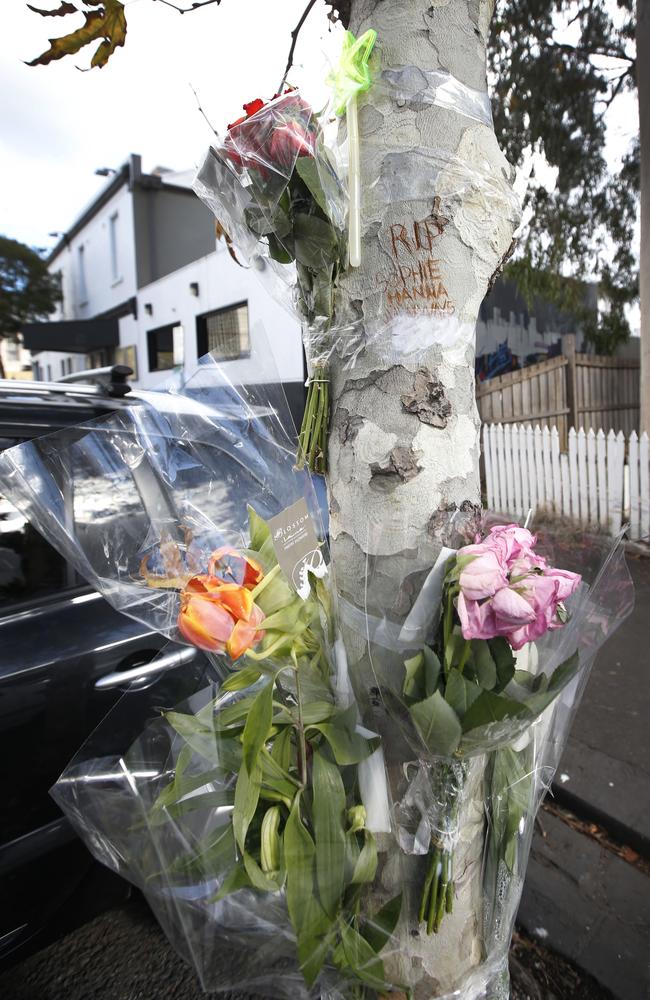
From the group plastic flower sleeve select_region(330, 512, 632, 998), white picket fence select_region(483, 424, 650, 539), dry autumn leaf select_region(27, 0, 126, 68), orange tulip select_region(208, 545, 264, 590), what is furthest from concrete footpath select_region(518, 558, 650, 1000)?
white picket fence select_region(483, 424, 650, 539)

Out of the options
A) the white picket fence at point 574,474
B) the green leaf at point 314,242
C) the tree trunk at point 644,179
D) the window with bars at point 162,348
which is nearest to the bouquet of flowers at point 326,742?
the green leaf at point 314,242

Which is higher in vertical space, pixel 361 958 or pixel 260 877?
pixel 260 877

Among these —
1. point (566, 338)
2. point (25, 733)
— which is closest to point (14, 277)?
point (566, 338)

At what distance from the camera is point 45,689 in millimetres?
1698

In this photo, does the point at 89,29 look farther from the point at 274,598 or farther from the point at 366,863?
the point at 366,863

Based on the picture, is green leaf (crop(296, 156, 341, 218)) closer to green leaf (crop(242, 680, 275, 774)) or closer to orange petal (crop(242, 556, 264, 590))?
orange petal (crop(242, 556, 264, 590))

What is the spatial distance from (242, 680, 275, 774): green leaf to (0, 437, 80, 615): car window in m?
1.14

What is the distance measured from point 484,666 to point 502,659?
0.10 ft

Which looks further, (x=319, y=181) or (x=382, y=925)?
(x=382, y=925)

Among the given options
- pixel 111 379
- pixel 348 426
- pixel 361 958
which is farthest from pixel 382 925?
pixel 111 379

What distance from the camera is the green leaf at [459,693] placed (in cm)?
96

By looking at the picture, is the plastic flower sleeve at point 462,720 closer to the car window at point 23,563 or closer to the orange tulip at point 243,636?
the orange tulip at point 243,636

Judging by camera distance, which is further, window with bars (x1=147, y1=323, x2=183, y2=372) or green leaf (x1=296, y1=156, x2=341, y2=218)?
window with bars (x1=147, y1=323, x2=183, y2=372)

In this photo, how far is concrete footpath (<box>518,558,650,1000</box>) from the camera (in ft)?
5.97
